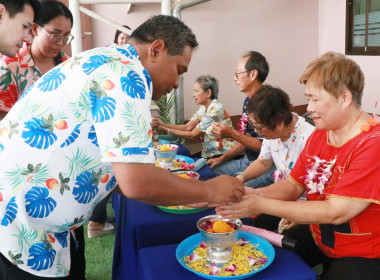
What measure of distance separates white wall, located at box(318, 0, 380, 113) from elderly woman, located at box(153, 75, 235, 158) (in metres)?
1.95

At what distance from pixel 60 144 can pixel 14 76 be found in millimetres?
1153

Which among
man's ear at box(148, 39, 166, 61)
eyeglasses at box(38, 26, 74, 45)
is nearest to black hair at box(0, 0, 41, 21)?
man's ear at box(148, 39, 166, 61)

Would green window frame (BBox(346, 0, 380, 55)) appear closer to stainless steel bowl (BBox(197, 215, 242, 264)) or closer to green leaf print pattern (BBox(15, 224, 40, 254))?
stainless steel bowl (BBox(197, 215, 242, 264))

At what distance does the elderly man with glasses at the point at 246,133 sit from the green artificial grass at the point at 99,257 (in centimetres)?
104

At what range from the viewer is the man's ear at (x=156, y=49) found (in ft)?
3.94

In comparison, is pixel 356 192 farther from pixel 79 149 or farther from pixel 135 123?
pixel 79 149

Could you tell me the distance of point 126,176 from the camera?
100 centimetres

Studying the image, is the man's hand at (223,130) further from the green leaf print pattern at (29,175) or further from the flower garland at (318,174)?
the green leaf print pattern at (29,175)

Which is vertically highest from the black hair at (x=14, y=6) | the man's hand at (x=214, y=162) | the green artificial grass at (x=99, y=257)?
the black hair at (x=14, y=6)

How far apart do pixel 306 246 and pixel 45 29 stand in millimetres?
1853

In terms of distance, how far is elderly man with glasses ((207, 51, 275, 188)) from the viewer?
287 cm

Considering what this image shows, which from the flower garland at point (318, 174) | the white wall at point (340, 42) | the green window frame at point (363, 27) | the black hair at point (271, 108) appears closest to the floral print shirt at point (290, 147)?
the black hair at point (271, 108)

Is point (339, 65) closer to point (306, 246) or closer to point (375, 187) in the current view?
point (375, 187)

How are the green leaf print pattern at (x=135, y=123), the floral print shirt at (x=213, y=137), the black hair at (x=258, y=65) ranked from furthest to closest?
1. the floral print shirt at (x=213, y=137)
2. the black hair at (x=258, y=65)
3. the green leaf print pattern at (x=135, y=123)
